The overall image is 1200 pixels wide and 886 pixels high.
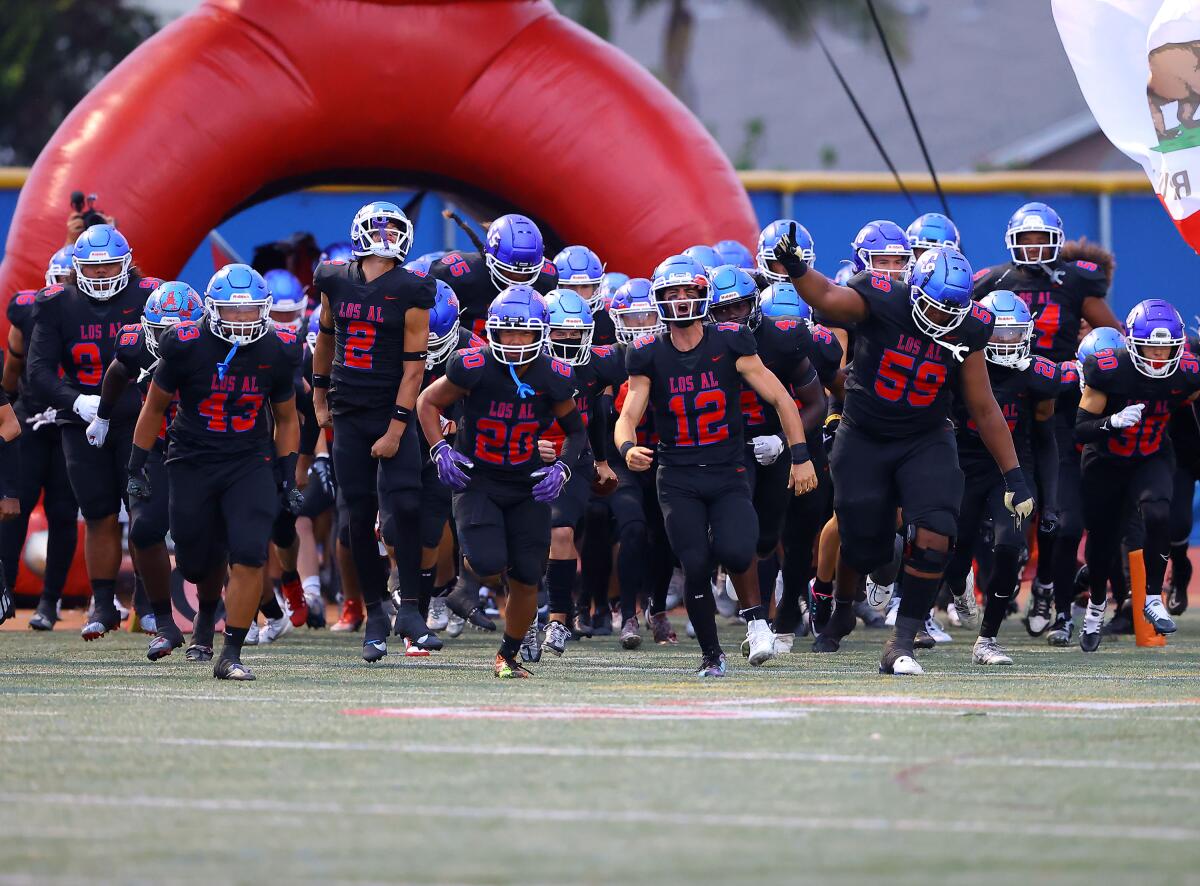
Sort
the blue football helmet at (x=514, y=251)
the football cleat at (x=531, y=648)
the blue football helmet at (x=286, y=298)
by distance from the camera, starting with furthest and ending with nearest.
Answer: the blue football helmet at (x=286, y=298)
the blue football helmet at (x=514, y=251)
the football cleat at (x=531, y=648)

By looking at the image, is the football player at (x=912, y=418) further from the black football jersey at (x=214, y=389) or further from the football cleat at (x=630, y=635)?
the black football jersey at (x=214, y=389)

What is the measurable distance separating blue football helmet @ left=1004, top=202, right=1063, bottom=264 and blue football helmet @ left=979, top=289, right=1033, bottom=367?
115cm

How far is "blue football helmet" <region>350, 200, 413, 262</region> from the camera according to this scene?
31.0ft

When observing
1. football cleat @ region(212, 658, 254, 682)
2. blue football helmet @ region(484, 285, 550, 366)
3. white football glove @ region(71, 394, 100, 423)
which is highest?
blue football helmet @ region(484, 285, 550, 366)

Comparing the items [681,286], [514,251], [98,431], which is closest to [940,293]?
[681,286]

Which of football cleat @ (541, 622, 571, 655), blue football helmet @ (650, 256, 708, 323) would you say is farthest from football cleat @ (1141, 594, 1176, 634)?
blue football helmet @ (650, 256, 708, 323)

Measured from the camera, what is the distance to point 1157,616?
10703 millimetres

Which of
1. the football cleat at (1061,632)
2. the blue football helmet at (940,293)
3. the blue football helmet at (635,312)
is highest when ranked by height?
the blue football helmet at (635,312)

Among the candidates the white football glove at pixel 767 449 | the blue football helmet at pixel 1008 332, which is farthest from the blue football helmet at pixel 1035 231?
the white football glove at pixel 767 449

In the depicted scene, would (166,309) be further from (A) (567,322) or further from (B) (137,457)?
(A) (567,322)

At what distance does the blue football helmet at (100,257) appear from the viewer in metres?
10.5

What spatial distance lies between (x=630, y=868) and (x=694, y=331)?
471cm

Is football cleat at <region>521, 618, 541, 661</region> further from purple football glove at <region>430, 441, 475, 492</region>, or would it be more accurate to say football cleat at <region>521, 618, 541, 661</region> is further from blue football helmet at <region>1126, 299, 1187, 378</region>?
blue football helmet at <region>1126, 299, 1187, 378</region>

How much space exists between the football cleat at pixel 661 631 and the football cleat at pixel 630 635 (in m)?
0.35
